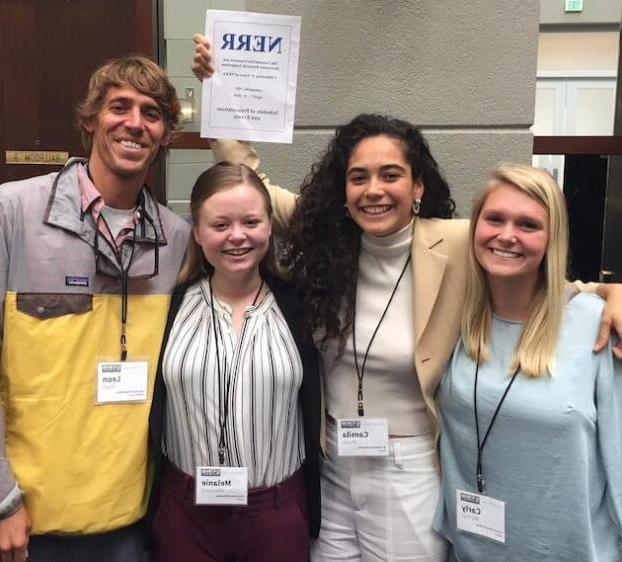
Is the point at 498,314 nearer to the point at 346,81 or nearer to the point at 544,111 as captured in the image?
the point at 346,81

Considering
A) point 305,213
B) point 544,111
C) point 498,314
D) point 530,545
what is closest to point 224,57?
point 305,213

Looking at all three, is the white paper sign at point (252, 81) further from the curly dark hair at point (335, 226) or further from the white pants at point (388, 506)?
the white pants at point (388, 506)

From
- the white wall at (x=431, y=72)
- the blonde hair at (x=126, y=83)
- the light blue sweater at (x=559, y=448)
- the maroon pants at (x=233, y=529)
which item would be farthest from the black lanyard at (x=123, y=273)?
the white wall at (x=431, y=72)

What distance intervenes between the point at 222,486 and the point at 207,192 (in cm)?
90

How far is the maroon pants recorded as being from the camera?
1.83m

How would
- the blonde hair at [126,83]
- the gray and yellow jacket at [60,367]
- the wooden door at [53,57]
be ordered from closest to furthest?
the gray and yellow jacket at [60,367] → the blonde hair at [126,83] → the wooden door at [53,57]

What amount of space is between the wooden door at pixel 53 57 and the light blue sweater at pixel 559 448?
215 cm

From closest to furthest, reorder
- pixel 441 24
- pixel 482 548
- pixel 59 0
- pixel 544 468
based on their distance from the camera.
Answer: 1. pixel 544 468
2. pixel 482 548
3. pixel 441 24
4. pixel 59 0

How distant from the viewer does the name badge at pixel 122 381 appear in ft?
5.98

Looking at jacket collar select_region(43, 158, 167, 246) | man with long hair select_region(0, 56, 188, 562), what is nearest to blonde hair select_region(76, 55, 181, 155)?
man with long hair select_region(0, 56, 188, 562)

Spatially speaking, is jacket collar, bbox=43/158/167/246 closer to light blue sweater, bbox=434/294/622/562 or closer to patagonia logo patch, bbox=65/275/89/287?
patagonia logo patch, bbox=65/275/89/287

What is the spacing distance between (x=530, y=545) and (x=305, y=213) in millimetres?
1259

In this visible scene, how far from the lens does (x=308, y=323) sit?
198 cm

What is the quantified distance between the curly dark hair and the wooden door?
1280 mm
